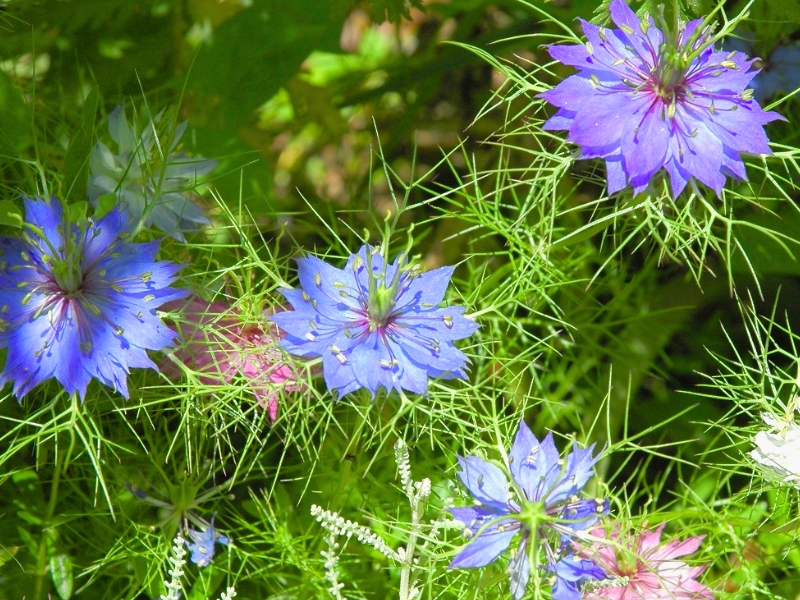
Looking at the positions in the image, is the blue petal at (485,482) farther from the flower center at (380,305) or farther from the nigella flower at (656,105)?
the nigella flower at (656,105)

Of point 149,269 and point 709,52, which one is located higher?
point 709,52

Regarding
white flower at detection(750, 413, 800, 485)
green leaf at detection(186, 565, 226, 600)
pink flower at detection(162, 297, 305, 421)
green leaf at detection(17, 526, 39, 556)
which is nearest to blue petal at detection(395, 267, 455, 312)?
pink flower at detection(162, 297, 305, 421)

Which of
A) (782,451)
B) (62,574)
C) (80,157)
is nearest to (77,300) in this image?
(80,157)

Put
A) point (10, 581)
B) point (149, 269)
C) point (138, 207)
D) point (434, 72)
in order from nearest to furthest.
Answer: point (149, 269) → point (138, 207) → point (10, 581) → point (434, 72)

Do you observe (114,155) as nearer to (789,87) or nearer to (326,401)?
(326,401)

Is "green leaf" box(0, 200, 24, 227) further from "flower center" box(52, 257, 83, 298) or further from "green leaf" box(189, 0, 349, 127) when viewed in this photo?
"green leaf" box(189, 0, 349, 127)

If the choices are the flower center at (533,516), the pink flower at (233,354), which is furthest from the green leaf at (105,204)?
the flower center at (533,516)

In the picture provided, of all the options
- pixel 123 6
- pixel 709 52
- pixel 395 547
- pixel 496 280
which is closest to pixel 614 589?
pixel 395 547
